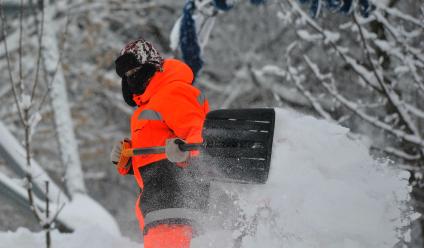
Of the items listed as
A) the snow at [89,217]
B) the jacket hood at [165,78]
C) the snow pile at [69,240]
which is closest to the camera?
the jacket hood at [165,78]

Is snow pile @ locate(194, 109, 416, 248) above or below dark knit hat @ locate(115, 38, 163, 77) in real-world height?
below

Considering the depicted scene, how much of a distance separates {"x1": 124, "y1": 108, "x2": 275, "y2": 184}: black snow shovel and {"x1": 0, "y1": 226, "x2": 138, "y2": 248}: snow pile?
1895 mm

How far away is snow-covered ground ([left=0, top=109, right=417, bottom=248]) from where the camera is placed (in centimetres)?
285

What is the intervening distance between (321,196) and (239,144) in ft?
1.46

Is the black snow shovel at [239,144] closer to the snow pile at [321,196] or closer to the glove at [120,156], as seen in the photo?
the snow pile at [321,196]

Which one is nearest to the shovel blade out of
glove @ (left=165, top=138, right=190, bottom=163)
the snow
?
glove @ (left=165, top=138, right=190, bottom=163)

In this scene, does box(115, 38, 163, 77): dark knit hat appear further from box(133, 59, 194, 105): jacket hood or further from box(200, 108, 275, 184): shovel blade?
box(200, 108, 275, 184): shovel blade

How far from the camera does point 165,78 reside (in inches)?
135

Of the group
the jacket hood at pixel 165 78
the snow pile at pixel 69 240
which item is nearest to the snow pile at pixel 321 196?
the jacket hood at pixel 165 78

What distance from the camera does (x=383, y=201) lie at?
2.90 metres

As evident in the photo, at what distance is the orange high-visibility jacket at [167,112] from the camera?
3.26 m

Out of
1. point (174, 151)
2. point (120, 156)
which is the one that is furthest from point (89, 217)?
point (174, 151)

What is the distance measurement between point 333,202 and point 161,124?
3.31 ft

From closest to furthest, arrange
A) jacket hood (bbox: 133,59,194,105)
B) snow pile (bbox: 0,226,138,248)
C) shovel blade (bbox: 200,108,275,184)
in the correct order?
shovel blade (bbox: 200,108,275,184)
jacket hood (bbox: 133,59,194,105)
snow pile (bbox: 0,226,138,248)
